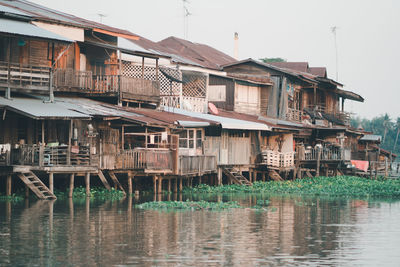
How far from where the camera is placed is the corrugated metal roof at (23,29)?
2914cm

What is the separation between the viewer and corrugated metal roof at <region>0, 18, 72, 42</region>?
29.1 meters

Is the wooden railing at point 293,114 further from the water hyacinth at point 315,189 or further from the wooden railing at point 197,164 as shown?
the wooden railing at point 197,164

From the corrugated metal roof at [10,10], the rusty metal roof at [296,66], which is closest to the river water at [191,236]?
the corrugated metal roof at [10,10]

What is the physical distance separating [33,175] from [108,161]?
4.74m

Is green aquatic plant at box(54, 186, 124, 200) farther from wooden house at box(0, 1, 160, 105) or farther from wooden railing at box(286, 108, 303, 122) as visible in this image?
wooden railing at box(286, 108, 303, 122)

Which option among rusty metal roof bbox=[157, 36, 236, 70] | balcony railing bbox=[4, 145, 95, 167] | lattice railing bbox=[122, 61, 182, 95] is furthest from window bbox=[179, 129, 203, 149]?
rusty metal roof bbox=[157, 36, 236, 70]

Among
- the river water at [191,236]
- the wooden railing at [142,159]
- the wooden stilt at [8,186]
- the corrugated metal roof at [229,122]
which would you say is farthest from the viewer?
the corrugated metal roof at [229,122]

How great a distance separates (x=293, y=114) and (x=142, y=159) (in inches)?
803

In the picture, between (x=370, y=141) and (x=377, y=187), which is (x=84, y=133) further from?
(x=370, y=141)

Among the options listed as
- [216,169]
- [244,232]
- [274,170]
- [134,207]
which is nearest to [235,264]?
[244,232]

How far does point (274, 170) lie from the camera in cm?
4244

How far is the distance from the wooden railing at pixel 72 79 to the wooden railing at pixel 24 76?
1538mm

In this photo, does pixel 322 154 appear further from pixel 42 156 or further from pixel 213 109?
pixel 42 156

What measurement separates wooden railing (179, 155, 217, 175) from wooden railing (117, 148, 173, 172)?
150 centimetres
